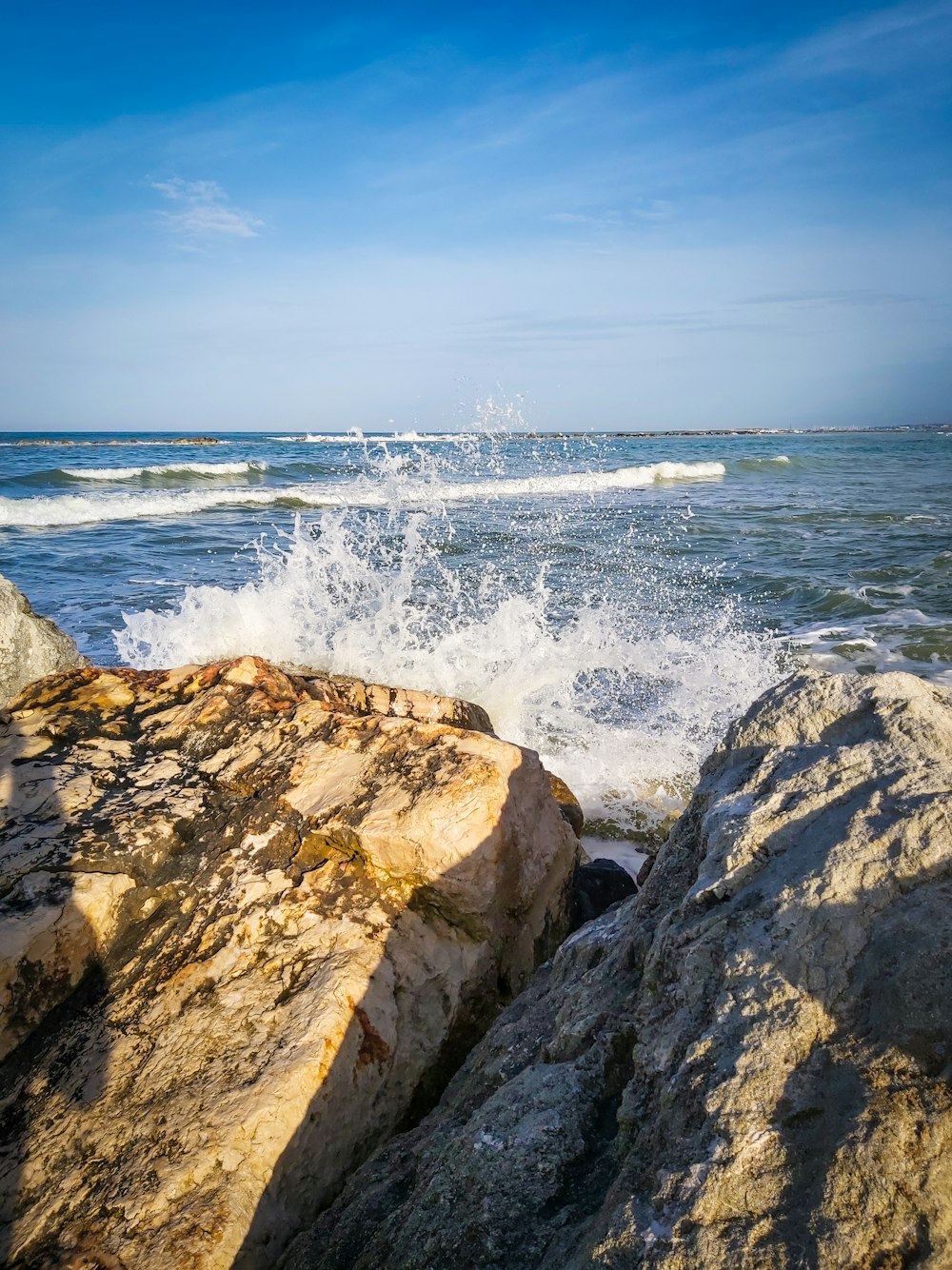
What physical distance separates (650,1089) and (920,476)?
28973 millimetres

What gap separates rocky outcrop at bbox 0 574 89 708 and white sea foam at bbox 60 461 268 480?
78.7 feet

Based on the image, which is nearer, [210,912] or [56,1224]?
[56,1224]

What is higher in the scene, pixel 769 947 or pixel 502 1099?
pixel 769 947

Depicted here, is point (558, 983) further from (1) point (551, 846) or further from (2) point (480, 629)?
(2) point (480, 629)

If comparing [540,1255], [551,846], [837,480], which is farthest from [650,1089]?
[837,480]

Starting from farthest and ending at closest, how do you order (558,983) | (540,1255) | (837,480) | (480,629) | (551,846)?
1. (837,480)
2. (480,629)
3. (551,846)
4. (558,983)
5. (540,1255)

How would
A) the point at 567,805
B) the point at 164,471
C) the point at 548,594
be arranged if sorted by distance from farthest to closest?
the point at 164,471, the point at 548,594, the point at 567,805

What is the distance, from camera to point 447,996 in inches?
94.7

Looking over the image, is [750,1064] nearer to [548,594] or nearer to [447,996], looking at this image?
[447,996]

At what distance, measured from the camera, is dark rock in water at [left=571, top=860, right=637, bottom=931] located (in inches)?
123

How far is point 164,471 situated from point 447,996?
27783 millimetres

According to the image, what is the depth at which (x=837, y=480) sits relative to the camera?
2523cm

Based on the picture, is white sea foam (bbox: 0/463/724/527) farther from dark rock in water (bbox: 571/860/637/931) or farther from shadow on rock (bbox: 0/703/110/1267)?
A: shadow on rock (bbox: 0/703/110/1267)

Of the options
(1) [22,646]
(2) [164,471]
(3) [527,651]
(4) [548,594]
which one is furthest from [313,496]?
(1) [22,646]
